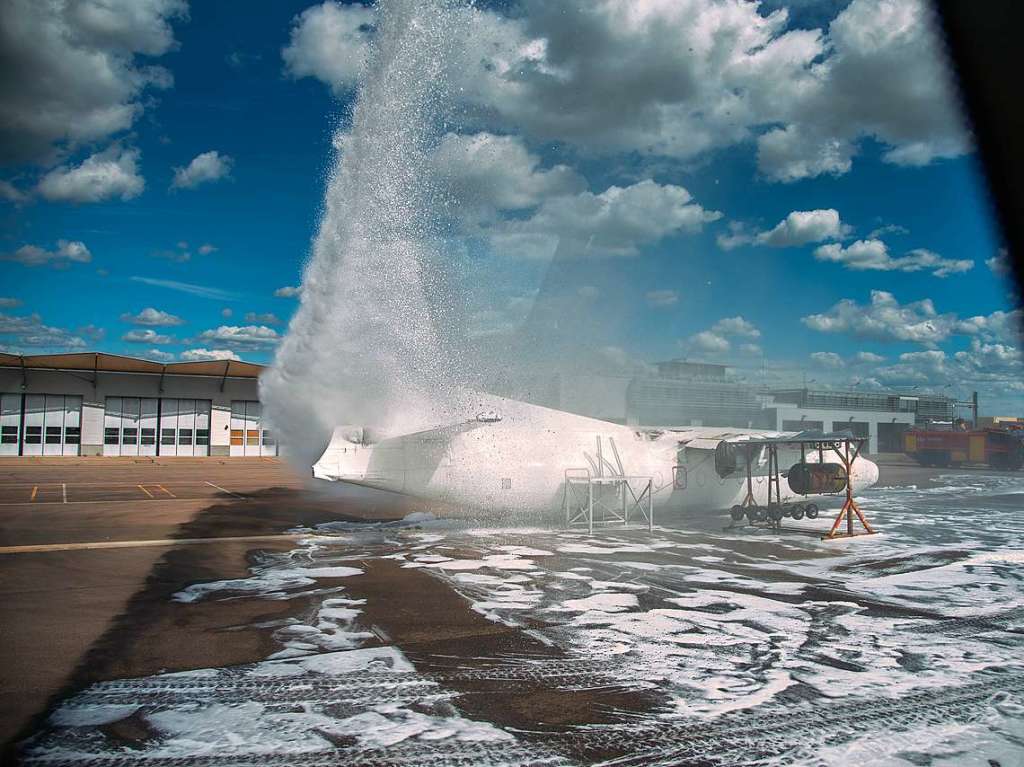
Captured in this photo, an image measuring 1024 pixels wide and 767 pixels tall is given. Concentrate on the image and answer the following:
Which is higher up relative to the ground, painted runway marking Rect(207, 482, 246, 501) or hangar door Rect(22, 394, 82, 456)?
hangar door Rect(22, 394, 82, 456)

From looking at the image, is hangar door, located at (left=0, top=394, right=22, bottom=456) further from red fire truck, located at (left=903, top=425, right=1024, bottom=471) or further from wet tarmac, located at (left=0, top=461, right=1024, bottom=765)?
red fire truck, located at (left=903, top=425, right=1024, bottom=471)

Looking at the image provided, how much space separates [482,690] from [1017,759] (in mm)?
4590

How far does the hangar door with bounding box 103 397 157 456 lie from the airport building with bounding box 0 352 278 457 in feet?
0.19

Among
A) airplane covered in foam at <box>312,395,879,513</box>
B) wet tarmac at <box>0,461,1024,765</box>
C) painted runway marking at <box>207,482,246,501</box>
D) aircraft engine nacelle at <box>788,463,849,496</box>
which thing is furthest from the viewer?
painted runway marking at <box>207,482,246,501</box>

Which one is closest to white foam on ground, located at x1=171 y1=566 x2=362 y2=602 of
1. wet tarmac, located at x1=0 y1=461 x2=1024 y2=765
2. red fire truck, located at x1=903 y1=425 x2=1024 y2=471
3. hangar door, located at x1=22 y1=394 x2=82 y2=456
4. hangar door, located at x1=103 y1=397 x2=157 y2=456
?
A: wet tarmac, located at x1=0 y1=461 x2=1024 y2=765

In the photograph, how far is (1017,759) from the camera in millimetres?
5504

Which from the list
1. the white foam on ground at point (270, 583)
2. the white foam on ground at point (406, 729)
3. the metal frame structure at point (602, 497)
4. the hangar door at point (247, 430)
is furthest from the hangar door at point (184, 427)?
the white foam on ground at point (406, 729)

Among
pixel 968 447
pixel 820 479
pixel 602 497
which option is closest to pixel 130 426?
pixel 602 497

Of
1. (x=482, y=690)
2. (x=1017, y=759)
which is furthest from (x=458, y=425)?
(x=1017, y=759)

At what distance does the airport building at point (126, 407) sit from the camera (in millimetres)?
42938

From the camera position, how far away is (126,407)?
46.3 meters

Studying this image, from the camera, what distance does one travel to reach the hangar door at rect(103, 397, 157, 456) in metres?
45.8

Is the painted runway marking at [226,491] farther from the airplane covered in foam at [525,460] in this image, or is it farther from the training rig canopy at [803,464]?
the training rig canopy at [803,464]

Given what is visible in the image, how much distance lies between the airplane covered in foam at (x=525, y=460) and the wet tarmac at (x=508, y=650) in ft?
4.65
